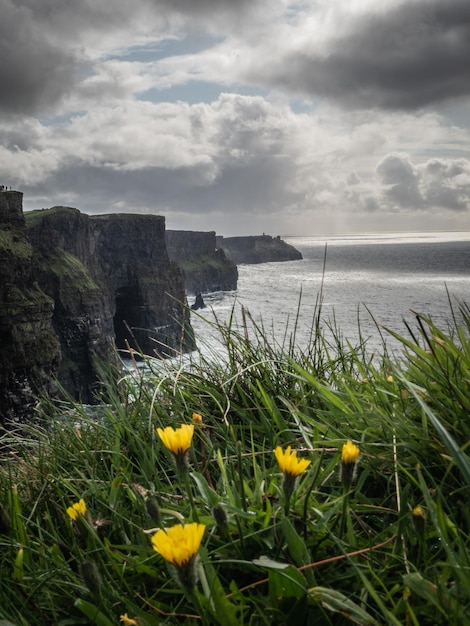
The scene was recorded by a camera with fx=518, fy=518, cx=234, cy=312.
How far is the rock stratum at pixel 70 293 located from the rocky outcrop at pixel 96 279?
0.11 m

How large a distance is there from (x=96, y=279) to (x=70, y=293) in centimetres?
1939

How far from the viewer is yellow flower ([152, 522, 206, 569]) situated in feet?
3.30

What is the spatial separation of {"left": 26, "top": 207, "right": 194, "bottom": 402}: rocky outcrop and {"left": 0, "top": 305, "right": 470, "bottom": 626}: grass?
34.7 m

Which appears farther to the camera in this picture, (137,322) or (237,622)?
(137,322)

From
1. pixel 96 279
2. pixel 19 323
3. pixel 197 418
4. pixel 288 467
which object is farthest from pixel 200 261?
pixel 288 467

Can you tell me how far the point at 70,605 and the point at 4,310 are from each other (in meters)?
43.4

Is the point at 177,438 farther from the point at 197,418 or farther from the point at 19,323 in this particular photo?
the point at 19,323

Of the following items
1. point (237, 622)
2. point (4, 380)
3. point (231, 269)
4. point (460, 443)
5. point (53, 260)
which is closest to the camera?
point (237, 622)

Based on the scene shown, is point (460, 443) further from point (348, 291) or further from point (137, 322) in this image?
point (348, 291)

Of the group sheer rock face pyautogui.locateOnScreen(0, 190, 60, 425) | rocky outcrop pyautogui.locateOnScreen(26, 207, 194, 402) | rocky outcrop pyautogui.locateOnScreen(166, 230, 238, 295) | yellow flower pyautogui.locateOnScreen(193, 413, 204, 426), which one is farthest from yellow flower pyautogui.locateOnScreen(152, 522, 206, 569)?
rocky outcrop pyautogui.locateOnScreen(166, 230, 238, 295)

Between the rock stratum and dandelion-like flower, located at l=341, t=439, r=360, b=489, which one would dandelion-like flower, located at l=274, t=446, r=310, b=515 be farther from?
the rock stratum

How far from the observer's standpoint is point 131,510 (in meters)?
1.90

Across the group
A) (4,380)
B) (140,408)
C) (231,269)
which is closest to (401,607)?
(140,408)

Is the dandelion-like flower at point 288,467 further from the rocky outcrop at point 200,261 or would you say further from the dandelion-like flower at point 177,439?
the rocky outcrop at point 200,261
